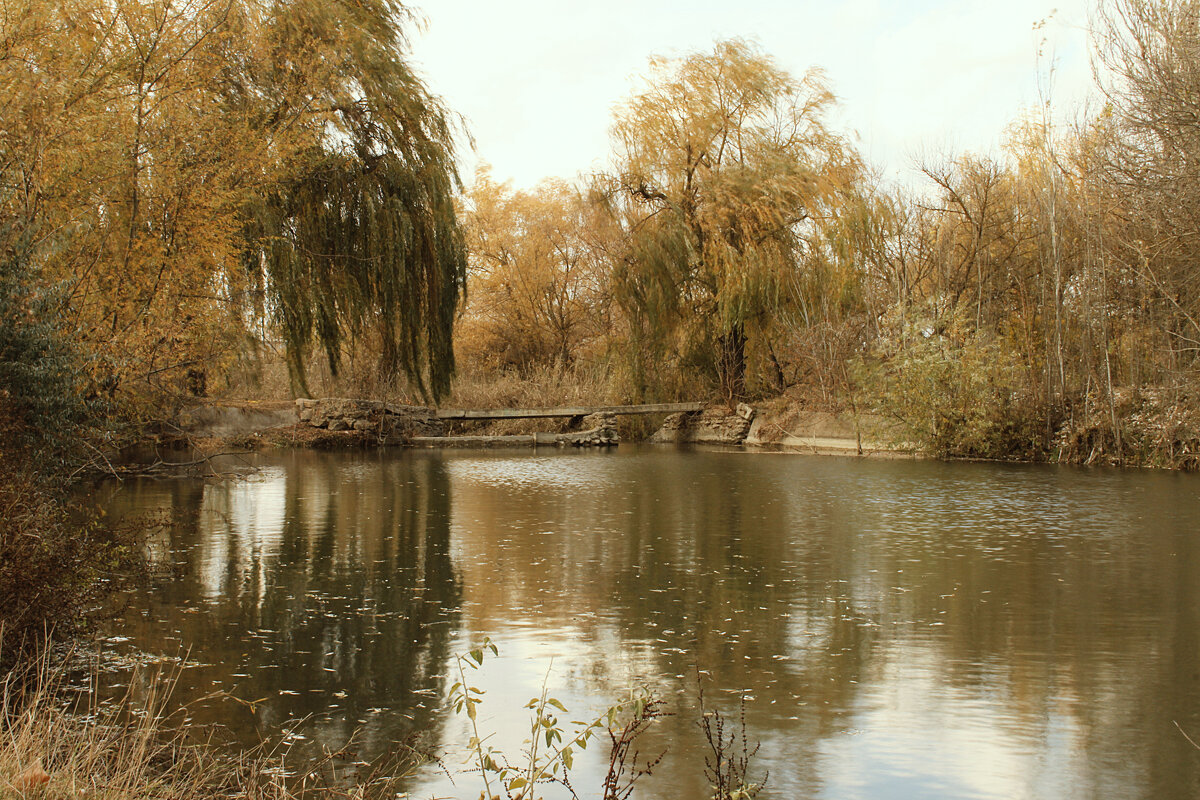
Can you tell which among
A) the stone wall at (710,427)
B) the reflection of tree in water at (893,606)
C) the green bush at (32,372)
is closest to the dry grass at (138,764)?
the reflection of tree in water at (893,606)

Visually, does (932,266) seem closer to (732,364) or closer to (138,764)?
(732,364)

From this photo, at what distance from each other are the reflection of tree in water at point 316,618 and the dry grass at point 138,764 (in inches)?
8.8

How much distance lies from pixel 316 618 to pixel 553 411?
19234mm

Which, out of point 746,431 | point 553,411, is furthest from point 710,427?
point 553,411

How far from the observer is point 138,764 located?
3295mm

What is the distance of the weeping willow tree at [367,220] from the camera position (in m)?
19.1

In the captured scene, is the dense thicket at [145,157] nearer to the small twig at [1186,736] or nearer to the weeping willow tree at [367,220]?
the weeping willow tree at [367,220]

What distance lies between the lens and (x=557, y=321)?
115 feet

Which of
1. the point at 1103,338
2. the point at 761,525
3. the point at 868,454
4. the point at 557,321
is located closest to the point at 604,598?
the point at 761,525

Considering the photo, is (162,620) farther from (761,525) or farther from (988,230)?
(988,230)

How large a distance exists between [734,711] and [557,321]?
101 feet

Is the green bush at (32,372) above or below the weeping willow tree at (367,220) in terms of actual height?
below

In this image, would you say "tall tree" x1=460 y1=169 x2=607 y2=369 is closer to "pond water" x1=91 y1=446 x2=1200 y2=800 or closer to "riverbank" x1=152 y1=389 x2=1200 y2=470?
"riverbank" x1=152 y1=389 x2=1200 y2=470

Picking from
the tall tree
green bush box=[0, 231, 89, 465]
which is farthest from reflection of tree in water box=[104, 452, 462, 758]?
the tall tree
